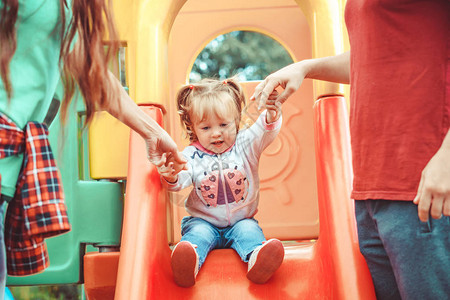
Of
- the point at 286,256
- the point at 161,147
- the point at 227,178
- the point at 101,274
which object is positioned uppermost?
the point at 161,147

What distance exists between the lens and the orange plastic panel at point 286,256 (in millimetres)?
1583

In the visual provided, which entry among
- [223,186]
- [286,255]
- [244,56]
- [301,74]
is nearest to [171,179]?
[223,186]

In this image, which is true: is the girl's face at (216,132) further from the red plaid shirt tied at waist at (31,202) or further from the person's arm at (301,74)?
the red plaid shirt tied at waist at (31,202)

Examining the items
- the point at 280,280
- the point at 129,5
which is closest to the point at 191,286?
the point at 280,280

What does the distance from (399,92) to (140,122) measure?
59 centimetres

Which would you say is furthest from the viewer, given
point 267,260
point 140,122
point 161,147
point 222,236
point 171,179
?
point 222,236

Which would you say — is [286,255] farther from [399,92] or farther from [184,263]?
[399,92]

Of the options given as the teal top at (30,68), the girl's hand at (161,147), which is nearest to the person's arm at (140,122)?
the girl's hand at (161,147)

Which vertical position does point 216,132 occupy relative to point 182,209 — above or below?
above

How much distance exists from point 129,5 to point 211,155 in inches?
31.4

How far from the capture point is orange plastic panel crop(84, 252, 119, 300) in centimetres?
208

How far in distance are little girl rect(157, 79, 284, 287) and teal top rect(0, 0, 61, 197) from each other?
89 cm

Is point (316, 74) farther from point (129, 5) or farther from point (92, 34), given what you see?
point (129, 5)

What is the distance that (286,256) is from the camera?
70.1 inches
